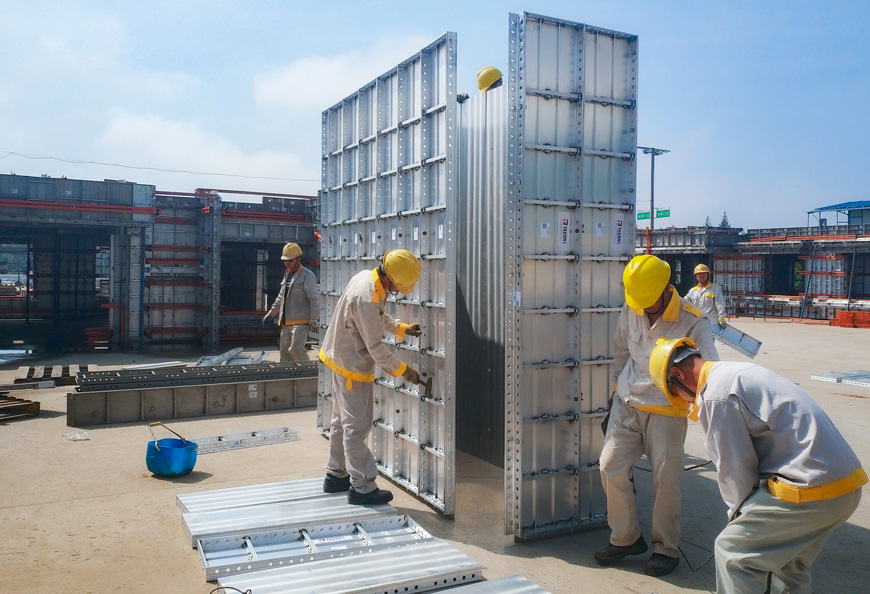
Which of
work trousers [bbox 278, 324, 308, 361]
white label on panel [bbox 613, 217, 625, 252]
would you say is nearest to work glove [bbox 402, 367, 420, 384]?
white label on panel [bbox 613, 217, 625, 252]

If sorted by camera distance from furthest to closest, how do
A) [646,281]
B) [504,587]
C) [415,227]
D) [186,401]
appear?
[186,401] < [415,227] < [646,281] < [504,587]

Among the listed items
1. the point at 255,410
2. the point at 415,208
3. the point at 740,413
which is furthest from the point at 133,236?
the point at 740,413

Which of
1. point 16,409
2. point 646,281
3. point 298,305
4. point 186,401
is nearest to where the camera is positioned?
A: point 646,281

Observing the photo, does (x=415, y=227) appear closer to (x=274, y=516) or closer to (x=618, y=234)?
(x=618, y=234)

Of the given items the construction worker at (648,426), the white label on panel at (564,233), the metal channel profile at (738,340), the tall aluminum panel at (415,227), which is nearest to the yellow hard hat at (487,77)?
the tall aluminum panel at (415,227)

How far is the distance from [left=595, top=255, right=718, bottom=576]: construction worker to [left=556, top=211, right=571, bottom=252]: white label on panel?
96 centimetres

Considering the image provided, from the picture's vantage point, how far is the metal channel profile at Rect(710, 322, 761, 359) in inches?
456

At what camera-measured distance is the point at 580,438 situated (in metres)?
6.09

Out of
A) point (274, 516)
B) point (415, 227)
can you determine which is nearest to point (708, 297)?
point (415, 227)

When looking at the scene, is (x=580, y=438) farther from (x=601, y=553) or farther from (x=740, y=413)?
(x=740, y=413)

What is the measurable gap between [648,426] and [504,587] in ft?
5.62

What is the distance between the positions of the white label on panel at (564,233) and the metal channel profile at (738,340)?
6.79 meters

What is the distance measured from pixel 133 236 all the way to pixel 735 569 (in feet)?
59.7

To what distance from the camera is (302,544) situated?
5.43 m
